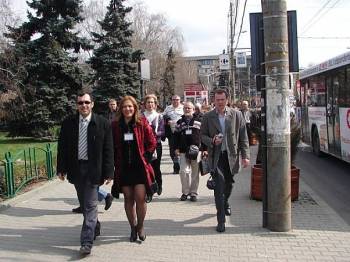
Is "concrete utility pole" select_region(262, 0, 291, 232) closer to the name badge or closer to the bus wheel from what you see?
the name badge

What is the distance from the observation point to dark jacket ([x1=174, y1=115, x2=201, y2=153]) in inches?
345

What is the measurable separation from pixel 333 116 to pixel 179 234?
7.45 meters

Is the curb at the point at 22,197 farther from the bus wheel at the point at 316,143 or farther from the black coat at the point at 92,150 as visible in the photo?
the bus wheel at the point at 316,143

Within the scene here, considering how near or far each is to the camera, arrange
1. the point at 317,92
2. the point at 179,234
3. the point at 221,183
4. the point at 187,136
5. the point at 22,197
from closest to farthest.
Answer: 1. the point at 179,234
2. the point at 221,183
3. the point at 187,136
4. the point at 22,197
5. the point at 317,92

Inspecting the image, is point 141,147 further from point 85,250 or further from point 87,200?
point 85,250

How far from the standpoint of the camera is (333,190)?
32.5 ft

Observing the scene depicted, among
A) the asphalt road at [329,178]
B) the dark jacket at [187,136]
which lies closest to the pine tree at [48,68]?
the asphalt road at [329,178]

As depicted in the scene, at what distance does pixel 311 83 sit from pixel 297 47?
9419mm

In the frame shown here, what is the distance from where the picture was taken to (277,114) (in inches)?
247

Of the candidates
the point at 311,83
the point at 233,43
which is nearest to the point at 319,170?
the point at 311,83

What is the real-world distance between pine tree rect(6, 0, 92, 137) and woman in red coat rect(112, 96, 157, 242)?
56.7 feet

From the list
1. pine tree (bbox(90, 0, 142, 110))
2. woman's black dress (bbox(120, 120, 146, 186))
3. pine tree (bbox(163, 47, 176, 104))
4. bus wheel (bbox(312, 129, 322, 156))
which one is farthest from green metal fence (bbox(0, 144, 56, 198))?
pine tree (bbox(163, 47, 176, 104))

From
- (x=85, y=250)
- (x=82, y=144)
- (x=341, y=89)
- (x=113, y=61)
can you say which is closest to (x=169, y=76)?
(x=113, y=61)

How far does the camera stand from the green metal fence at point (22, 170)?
897cm
